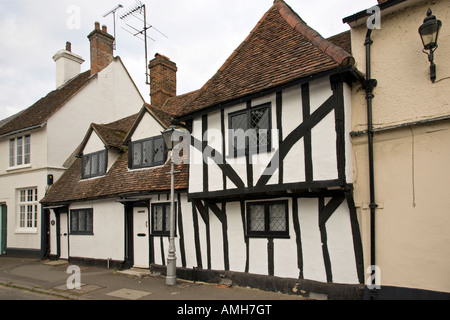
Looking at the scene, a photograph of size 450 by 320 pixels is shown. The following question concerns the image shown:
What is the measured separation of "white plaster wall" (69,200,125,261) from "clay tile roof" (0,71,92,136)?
203 inches

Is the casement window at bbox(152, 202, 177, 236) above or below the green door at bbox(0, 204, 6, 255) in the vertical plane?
above

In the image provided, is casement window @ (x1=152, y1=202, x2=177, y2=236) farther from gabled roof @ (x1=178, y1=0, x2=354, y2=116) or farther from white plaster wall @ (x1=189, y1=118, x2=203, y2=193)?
gabled roof @ (x1=178, y1=0, x2=354, y2=116)

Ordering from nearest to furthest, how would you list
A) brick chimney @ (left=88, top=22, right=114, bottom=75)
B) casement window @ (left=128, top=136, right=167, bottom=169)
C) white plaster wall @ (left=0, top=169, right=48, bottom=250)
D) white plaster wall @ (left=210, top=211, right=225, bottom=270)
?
white plaster wall @ (left=210, top=211, right=225, bottom=270), casement window @ (left=128, top=136, right=167, bottom=169), white plaster wall @ (left=0, top=169, right=48, bottom=250), brick chimney @ (left=88, top=22, right=114, bottom=75)

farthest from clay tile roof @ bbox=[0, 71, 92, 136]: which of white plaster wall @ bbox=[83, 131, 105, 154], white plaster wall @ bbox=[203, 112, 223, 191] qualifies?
white plaster wall @ bbox=[203, 112, 223, 191]

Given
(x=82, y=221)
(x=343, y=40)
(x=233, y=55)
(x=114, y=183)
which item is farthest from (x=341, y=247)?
(x=82, y=221)

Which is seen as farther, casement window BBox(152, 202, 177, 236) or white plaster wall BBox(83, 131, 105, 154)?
white plaster wall BBox(83, 131, 105, 154)

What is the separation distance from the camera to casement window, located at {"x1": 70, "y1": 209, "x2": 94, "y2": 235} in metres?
12.4

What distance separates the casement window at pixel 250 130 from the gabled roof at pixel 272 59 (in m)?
0.47

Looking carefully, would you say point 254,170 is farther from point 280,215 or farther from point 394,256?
point 394,256

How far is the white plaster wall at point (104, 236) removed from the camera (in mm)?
11234

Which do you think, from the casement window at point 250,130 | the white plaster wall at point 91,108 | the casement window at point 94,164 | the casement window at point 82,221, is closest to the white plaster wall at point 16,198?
the white plaster wall at point 91,108

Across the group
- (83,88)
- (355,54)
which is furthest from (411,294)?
(83,88)

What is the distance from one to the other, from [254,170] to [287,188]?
95 centimetres
